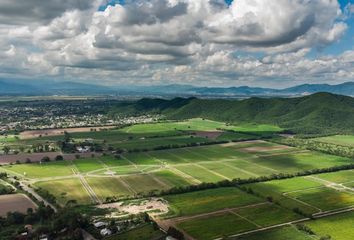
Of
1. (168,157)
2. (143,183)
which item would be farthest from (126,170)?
(168,157)

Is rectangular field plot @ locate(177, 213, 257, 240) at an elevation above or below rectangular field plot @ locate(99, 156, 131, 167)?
below

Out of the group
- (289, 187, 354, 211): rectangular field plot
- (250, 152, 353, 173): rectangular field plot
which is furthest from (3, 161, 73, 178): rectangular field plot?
(289, 187, 354, 211): rectangular field plot

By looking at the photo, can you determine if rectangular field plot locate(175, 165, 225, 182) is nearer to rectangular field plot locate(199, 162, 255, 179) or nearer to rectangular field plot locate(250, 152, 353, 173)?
rectangular field plot locate(199, 162, 255, 179)

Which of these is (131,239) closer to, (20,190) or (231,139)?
(20,190)

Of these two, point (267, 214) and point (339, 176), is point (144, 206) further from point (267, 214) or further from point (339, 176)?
point (339, 176)

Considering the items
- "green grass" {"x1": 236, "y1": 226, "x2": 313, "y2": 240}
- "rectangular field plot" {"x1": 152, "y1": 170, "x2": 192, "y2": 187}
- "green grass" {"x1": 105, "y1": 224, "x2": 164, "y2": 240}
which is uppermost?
"rectangular field plot" {"x1": 152, "y1": 170, "x2": 192, "y2": 187}

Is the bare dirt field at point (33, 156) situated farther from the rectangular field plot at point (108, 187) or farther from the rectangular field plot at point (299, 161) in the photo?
Answer: the rectangular field plot at point (299, 161)

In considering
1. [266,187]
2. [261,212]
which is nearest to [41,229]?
[261,212]

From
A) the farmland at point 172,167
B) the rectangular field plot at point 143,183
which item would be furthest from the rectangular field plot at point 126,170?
the rectangular field plot at point 143,183
